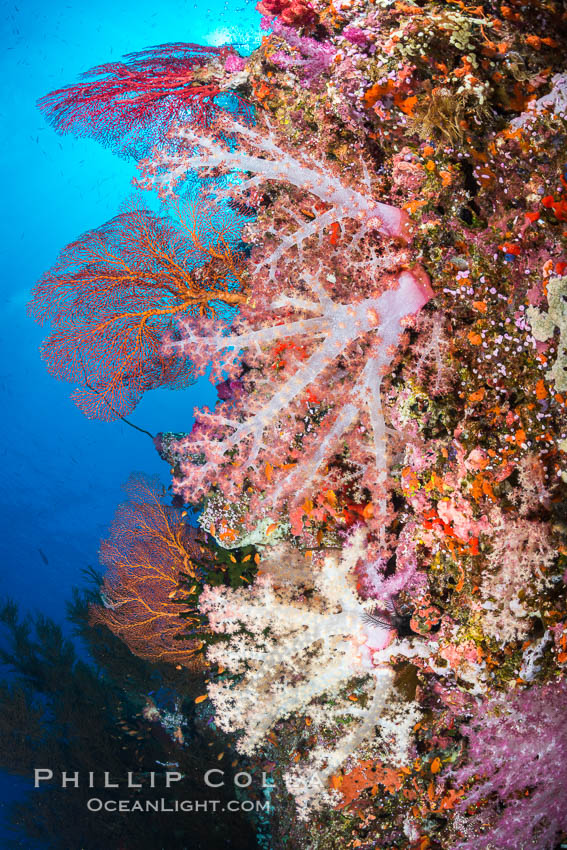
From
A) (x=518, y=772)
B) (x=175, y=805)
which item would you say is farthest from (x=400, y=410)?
(x=175, y=805)

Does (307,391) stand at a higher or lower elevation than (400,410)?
higher

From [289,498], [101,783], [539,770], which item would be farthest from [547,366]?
[101,783]

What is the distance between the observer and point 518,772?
9.93 ft

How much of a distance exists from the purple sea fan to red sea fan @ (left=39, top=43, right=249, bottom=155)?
16.7 feet

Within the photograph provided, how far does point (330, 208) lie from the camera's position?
3.12 metres

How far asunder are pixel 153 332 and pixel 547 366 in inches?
134

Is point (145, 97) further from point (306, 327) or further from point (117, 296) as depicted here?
point (306, 327)

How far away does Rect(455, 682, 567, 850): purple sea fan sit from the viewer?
283cm

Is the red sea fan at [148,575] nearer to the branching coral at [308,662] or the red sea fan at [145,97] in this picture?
the branching coral at [308,662]

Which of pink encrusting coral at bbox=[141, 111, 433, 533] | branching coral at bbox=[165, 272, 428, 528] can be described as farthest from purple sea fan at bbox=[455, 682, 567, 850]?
branching coral at bbox=[165, 272, 428, 528]

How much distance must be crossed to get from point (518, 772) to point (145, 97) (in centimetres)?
628

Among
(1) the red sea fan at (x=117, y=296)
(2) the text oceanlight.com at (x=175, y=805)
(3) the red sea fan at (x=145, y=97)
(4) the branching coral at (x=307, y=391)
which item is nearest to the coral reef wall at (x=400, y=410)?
(4) the branching coral at (x=307, y=391)

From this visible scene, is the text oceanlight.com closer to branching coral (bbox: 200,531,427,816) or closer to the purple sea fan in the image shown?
branching coral (bbox: 200,531,427,816)

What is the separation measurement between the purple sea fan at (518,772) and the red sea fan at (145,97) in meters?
5.08
